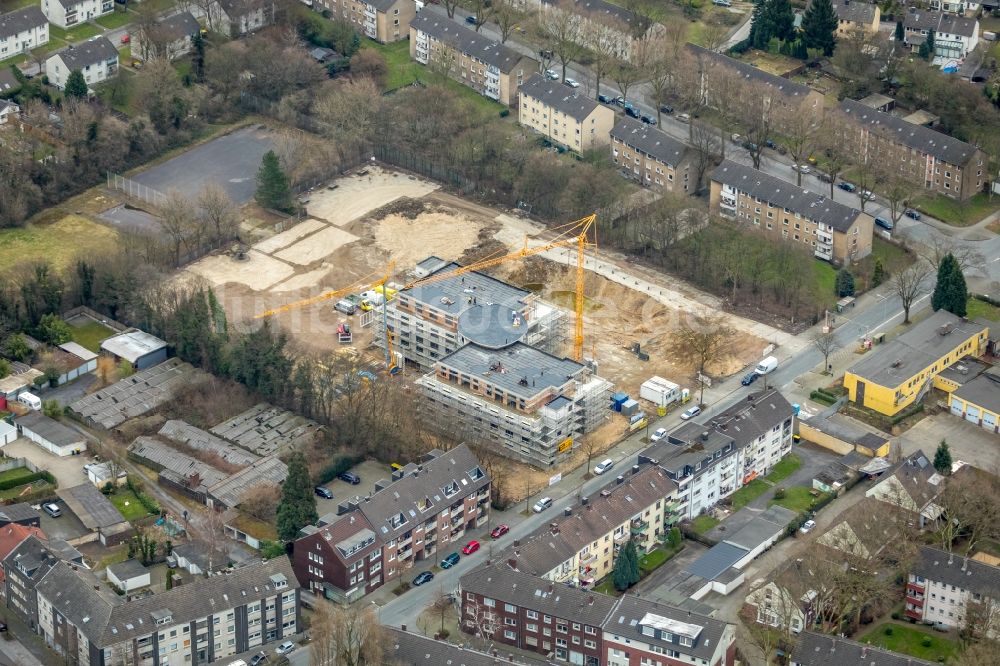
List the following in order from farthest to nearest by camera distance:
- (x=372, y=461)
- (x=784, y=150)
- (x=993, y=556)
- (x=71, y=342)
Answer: (x=784, y=150) → (x=71, y=342) → (x=372, y=461) → (x=993, y=556)

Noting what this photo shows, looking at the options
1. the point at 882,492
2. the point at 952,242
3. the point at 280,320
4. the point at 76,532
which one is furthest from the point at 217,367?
the point at 952,242

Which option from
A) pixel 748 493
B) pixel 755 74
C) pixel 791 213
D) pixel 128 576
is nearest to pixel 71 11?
pixel 755 74

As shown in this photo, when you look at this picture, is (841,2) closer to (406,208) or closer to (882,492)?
(406,208)

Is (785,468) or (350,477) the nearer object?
(350,477)

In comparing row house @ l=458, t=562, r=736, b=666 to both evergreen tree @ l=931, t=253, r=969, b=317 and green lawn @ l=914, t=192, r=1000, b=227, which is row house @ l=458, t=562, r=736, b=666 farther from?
green lawn @ l=914, t=192, r=1000, b=227

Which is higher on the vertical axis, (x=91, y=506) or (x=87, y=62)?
(x=87, y=62)

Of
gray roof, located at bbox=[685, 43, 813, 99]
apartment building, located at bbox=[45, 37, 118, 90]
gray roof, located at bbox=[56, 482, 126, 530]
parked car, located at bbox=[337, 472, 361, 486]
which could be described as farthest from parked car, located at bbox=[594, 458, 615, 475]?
apartment building, located at bbox=[45, 37, 118, 90]

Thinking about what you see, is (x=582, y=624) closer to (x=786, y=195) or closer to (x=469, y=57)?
(x=786, y=195)
